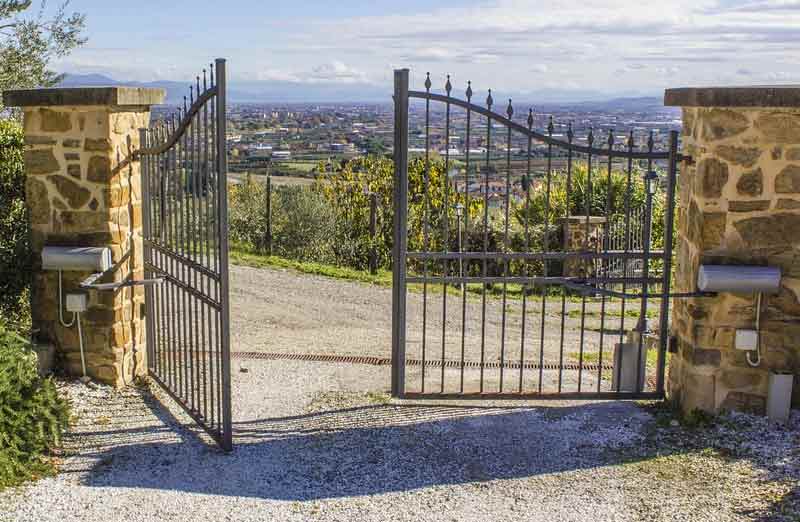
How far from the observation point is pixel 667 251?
20.7ft

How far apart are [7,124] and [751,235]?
22.5 ft

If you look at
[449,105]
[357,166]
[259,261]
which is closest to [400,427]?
[449,105]

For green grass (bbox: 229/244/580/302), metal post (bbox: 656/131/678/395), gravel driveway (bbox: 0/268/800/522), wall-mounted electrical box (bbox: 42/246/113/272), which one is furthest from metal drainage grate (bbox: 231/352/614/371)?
green grass (bbox: 229/244/580/302)

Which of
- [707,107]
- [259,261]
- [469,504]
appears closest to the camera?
[469,504]

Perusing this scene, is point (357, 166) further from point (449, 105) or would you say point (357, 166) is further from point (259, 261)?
point (449, 105)

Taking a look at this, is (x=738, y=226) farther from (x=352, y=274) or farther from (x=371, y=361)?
(x=352, y=274)

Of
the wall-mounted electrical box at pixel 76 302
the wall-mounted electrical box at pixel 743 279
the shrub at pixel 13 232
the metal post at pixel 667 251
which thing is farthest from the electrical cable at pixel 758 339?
the shrub at pixel 13 232

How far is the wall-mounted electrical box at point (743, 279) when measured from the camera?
5719 mm

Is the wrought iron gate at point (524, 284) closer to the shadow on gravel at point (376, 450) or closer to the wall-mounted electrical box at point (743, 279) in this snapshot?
the shadow on gravel at point (376, 450)

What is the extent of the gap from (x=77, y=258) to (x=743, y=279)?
469 centimetres

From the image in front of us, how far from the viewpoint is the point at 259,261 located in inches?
565

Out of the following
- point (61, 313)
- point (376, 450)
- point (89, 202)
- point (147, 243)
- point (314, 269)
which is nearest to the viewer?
point (376, 450)

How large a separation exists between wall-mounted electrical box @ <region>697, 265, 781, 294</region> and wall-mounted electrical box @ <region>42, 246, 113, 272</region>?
425cm

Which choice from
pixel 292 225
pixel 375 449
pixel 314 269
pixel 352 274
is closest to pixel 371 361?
pixel 375 449
